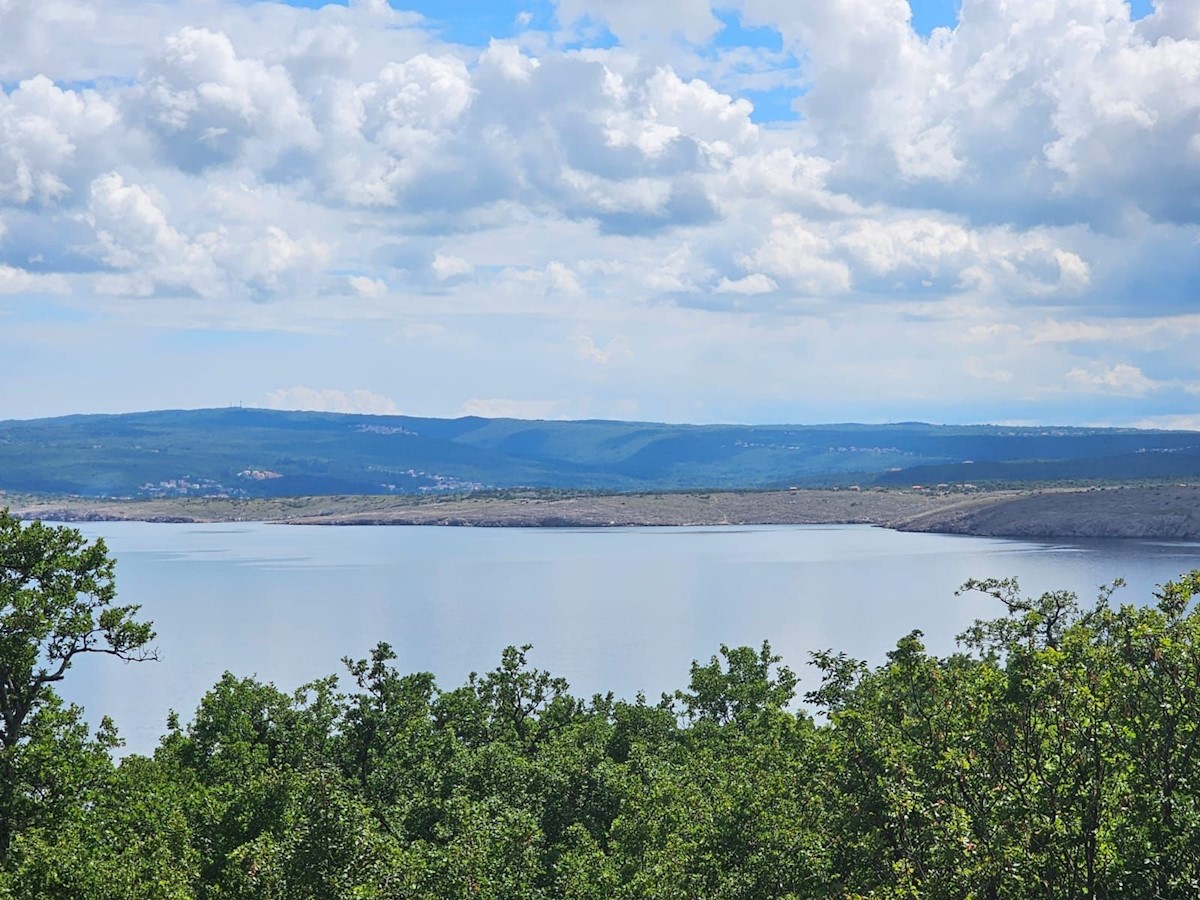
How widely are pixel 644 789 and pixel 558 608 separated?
93939 mm

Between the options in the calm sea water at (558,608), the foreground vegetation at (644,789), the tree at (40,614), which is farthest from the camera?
the calm sea water at (558,608)

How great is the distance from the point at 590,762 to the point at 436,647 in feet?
210

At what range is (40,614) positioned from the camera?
2948cm

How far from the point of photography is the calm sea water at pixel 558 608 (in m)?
90.9

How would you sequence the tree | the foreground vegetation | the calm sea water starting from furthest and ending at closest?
the calm sea water
the tree
the foreground vegetation

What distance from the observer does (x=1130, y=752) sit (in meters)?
20.5

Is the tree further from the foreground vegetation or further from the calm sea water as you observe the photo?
the calm sea water

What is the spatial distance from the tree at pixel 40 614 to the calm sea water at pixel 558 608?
35.8 meters

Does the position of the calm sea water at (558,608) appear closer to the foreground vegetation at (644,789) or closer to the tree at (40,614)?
the foreground vegetation at (644,789)

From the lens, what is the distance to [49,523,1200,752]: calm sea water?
90938mm

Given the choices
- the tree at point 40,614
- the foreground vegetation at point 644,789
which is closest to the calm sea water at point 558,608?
the foreground vegetation at point 644,789

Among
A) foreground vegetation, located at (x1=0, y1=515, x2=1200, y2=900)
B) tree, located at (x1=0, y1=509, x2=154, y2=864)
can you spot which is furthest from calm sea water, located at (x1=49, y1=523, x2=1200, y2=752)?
tree, located at (x1=0, y1=509, x2=154, y2=864)

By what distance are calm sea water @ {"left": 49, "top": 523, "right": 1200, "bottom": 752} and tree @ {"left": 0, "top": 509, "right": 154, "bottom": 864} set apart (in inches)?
1410

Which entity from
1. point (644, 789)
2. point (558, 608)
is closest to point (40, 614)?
point (644, 789)
